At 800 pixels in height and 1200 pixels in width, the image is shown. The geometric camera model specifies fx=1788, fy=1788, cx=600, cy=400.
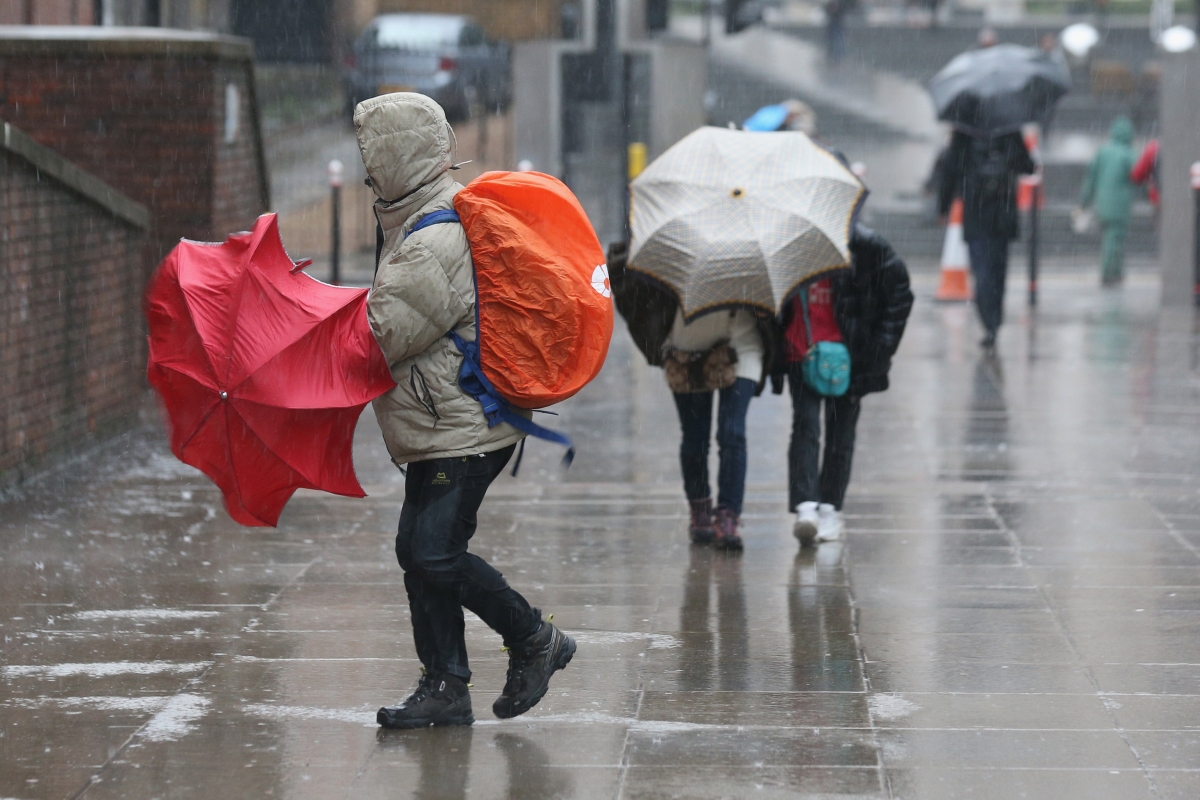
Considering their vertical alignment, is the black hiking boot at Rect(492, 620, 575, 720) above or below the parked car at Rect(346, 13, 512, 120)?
below

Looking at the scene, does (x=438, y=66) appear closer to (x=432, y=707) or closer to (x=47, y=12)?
(x=47, y=12)

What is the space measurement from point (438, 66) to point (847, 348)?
71.8 feet

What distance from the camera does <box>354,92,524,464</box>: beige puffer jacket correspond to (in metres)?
4.73

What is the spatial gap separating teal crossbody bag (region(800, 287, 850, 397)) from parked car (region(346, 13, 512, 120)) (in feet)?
65.5

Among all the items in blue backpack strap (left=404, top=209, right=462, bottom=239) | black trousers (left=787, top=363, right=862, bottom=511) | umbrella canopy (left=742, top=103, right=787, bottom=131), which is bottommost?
black trousers (left=787, top=363, right=862, bottom=511)

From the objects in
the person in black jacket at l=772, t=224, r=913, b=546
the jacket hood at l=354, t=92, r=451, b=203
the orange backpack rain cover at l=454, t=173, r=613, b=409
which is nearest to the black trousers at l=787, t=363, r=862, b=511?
the person in black jacket at l=772, t=224, r=913, b=546

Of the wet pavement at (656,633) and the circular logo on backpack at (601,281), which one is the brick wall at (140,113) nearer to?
the wet pavement at (656,633)

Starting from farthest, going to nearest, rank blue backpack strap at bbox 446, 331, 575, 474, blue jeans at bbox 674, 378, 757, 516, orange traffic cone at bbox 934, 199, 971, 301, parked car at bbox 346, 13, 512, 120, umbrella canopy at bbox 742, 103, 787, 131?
parked car at bbox 346, 13, 512, 120
orange traffic cone at bbox 934, 199, 971, 301
umbrella canopy at bbox 742, 103, 787, 131
blue jeans at bbox 674, 378, 757, 516
blue backpack strap at bbox 446, 331, 575, 474

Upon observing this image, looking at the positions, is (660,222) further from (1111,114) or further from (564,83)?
(1111,114)

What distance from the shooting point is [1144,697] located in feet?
17.5

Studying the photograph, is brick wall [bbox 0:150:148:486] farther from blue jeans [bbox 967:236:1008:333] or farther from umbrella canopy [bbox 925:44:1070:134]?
umbrella canopy [bbox 925:44:1070:134]

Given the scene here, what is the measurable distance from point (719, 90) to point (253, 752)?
2813 cm

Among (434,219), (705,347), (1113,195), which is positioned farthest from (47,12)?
(1113,195)

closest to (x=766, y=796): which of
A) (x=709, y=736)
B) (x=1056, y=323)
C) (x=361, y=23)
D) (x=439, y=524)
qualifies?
(x=709, y=736)
